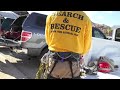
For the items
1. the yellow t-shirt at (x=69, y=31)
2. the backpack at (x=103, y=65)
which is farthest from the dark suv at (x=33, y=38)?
the yellow t-shirt at (x=69, y=31)

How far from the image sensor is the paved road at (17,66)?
24.1ft

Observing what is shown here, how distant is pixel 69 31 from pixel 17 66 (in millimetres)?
6122

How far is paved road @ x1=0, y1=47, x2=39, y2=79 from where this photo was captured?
7342 millimetres

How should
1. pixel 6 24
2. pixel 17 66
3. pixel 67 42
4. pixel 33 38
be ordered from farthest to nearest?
pixel 6 24 → pixel 17 66 → pixel 33 38 → pixel 67 42

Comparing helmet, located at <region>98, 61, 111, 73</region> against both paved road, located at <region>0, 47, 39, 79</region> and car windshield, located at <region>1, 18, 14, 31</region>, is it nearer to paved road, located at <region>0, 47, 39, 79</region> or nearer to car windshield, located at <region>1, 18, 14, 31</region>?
paved road, located at <region>0, 47, 39, 79</region>

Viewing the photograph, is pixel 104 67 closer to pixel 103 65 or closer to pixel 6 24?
pixel 103 65

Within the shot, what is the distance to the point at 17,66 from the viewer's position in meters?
8.81

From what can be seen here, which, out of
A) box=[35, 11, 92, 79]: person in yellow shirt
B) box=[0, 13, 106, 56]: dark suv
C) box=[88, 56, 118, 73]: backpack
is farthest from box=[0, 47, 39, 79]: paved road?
box=[35, 11, 92, 79]: person in yellow shirt

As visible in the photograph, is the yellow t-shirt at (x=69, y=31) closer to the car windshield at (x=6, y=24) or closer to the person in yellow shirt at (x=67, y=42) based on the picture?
the person in yellow shirt at (x=67, y=42)

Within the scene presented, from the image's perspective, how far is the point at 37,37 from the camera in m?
8.30

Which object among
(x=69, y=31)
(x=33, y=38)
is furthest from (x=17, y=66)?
(x=69, y=31)

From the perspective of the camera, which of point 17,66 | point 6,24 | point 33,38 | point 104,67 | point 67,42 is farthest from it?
point 6,24

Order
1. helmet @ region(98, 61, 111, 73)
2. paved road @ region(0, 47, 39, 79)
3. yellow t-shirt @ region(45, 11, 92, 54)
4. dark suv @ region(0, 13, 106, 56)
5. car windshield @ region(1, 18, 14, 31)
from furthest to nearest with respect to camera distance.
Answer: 1. car windshield @ region(1, 18, 14, 31)
2. dark suv @ region(0, 13, 106, 56)
3. paved road @ region(0, 47, 39, 79)
4. helmet @ region(98, 61, 111, 73)
5. yellow t-shirt @ region(45, 11, 92, 54)
